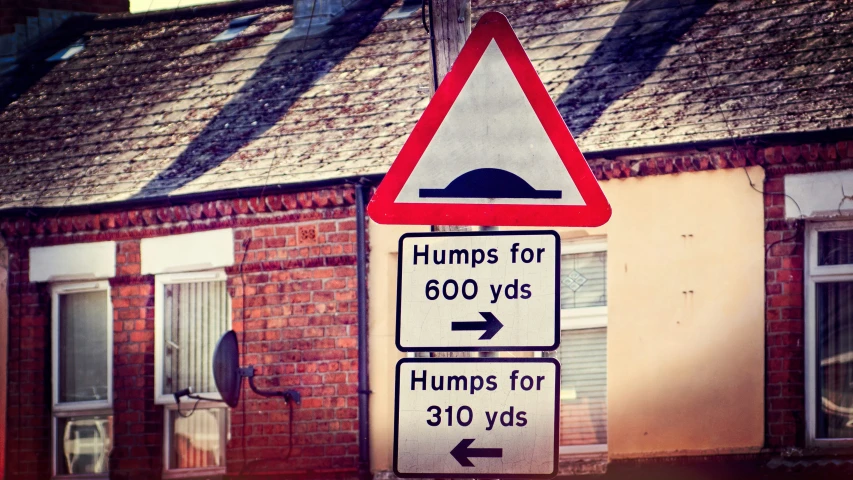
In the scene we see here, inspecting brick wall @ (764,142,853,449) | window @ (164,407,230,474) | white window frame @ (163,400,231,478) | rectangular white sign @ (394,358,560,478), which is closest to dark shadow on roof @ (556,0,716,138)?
brick wall @ (764,142,853,449)

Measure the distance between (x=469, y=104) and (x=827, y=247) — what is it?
270 inches

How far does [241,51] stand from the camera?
48.3 ft

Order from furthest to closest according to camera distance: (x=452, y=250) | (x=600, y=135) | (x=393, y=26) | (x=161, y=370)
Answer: (x=393, y=26)
(x=161, y=370)
(x=600, y=135)
(x=452, y=250)

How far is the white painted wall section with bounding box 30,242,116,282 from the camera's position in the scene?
13094 millimetres

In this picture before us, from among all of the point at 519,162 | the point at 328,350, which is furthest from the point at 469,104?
the point at 328,350

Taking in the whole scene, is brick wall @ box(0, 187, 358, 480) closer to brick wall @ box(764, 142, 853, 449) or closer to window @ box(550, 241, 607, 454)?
window @ box(550, 241, 607, 454)

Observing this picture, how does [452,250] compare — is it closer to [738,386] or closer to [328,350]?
[738,386]

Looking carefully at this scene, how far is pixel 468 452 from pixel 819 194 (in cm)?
701

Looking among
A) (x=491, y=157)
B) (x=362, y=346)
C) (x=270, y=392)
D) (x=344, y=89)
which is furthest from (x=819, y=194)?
(x=491, y=157)

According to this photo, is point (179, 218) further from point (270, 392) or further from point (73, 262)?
point (270, 392)

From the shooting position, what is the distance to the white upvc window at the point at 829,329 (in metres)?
10.5

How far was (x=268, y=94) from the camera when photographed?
13.7 meters

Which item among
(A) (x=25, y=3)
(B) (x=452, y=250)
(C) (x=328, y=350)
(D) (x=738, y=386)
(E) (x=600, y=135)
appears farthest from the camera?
(A) (x=25, y=3)

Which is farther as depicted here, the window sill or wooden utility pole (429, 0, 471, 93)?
the window sill
